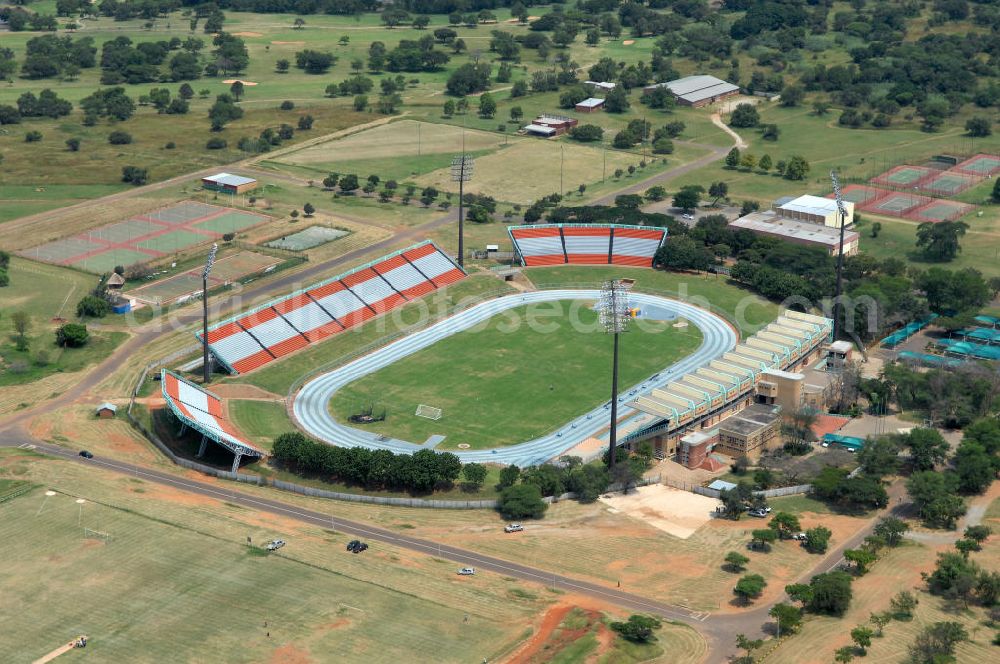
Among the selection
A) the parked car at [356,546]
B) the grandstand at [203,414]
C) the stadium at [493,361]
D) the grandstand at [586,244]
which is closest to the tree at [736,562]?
the stadium at [493,361]

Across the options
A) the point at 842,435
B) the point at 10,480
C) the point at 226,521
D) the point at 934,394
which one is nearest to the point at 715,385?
the point at 842,435

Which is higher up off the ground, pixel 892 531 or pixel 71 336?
pixel 71 336

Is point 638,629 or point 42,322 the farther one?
point 42,322

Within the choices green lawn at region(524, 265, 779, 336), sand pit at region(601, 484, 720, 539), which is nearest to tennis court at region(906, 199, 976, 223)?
green lawn at region(524, 265, 779, 336)

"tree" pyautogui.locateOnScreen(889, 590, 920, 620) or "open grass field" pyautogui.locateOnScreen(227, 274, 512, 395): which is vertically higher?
"open grass field" pyautogui.locateOnScreen(227, 274, 512, 395)

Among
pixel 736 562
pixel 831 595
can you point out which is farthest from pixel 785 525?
pixel 831 595

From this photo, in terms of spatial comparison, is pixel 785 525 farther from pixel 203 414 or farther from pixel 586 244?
pixel 586 244

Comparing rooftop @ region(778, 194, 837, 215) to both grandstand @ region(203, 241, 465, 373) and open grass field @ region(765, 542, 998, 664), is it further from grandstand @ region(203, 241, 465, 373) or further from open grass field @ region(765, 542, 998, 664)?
open grass field @ region(765, 542, 998, 664)
